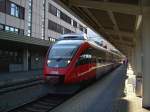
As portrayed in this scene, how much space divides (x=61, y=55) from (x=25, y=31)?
30869mm

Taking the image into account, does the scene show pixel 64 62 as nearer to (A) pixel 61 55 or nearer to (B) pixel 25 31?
(A) pixel 61 55

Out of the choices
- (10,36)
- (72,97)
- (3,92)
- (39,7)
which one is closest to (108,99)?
(72,97)

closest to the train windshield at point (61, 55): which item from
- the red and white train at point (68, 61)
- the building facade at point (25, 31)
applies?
the red and white train at point (68, 61)

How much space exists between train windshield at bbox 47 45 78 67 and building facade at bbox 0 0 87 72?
1461 cm

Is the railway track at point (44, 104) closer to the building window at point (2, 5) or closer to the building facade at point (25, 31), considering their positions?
the building facade at point (25, 31)

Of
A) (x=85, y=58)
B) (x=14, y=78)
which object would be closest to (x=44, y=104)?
(x=85, y=58)

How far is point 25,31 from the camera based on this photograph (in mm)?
47969

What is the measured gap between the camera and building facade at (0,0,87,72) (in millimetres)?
38719

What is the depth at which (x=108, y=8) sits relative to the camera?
49.0 feet

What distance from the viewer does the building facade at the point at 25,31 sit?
38.7 metres

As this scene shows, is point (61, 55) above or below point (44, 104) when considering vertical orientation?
above

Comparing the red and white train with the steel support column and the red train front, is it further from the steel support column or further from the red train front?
the steel support column

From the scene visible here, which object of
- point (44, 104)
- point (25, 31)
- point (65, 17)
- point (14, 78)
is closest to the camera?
point (44, 104)

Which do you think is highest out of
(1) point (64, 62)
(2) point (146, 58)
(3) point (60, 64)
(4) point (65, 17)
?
(4) point (65, 17)
